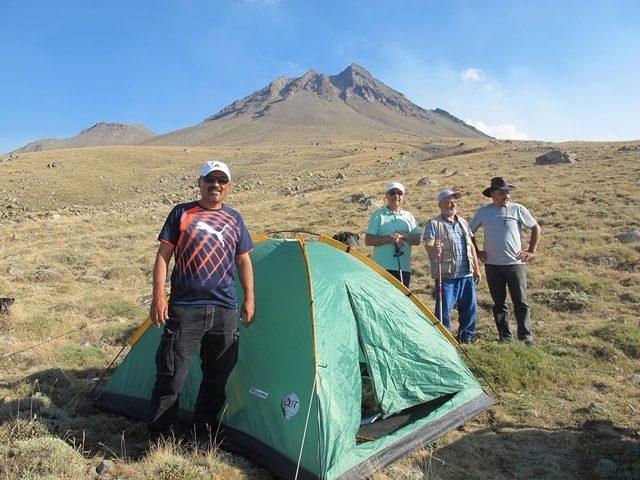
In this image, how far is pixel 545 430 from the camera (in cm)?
479

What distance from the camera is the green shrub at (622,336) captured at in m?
6.64

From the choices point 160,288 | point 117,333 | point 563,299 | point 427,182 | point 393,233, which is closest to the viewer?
point 160,288

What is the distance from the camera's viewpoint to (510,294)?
6844mm

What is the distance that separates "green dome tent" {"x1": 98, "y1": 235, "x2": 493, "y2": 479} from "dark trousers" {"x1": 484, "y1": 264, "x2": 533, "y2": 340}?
6.31ft

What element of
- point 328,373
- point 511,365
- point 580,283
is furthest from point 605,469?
point 580,283

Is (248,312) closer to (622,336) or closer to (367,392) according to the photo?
(367,392)

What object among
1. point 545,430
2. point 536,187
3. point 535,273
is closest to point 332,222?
point 535,273

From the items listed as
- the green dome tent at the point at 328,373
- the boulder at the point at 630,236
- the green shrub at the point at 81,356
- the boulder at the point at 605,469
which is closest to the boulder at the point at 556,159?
the boulder at the point at 630,236

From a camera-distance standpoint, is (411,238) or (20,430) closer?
(20,430)

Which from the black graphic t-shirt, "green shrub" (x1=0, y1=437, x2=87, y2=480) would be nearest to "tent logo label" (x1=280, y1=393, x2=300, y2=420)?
the black graphic t-shirt

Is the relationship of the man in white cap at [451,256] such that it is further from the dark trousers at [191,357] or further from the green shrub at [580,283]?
the green shrub at [580,283]

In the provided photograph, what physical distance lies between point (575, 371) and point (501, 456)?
2.40 m

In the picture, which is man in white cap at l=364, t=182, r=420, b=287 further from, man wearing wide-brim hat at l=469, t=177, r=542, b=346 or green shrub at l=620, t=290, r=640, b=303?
green shrub at l=620, t=290, r=640, b=303

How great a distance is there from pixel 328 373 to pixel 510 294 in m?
3.82
